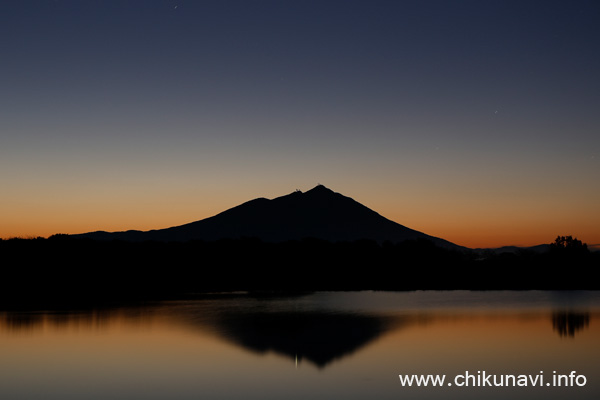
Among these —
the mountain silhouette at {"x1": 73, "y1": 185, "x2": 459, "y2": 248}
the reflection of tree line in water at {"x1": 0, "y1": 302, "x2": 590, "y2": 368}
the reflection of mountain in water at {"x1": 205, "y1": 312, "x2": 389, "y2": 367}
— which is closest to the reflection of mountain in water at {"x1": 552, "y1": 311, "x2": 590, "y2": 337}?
the reflection of tree line in water at {"x1": 0, "y1": 302, "x2": 590, "y2": 368}

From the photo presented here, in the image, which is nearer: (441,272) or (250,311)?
(250,311)

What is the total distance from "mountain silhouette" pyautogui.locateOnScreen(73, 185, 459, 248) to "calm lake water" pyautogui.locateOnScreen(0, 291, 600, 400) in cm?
12640

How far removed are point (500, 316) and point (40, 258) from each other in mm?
45420

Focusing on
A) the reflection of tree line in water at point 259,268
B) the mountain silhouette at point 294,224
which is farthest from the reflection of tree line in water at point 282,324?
the mountain silhouette at point 294,224

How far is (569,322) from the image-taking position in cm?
2489

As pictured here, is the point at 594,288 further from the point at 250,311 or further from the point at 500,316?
the point at 250,311

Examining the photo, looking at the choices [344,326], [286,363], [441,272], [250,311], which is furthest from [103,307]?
[441,272]

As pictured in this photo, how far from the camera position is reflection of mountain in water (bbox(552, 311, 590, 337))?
22.3 metres

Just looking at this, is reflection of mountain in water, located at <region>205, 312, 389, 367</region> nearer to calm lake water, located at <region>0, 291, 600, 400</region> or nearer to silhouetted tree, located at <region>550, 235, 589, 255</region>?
calm lake water, located at <region>0, 291, 600, 400</region>

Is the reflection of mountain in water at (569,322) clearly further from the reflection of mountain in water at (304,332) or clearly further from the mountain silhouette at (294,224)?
the mountain silhouette at (294,224)

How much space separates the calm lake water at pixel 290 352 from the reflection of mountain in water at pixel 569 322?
0.04 metres

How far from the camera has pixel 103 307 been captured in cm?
3353

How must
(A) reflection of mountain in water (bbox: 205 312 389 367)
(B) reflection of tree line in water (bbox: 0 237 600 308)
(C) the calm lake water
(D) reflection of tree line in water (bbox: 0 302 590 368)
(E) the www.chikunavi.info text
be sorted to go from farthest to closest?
(B) reflection of tree line in water (bbox: 0 237 600 308) → (D) reflection of tree line in water (bbox: 0 302 590 368) → (A) reflection of mountain in water (bbox: 205 312 389 367) → (E) the www.chikunavi.info text → (C) the calm lake water

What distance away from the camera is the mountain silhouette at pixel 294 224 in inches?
6398
